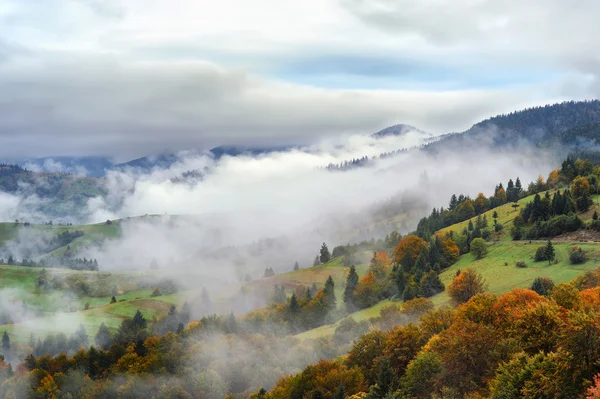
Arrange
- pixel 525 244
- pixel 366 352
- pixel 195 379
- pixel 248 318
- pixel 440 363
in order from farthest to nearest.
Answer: pixel 248 318 → pixel 525 244 → pixel 195 379 → pixel 366 352 → pixel 440 363

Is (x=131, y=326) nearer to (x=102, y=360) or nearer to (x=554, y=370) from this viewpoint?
(x=102, y=360)

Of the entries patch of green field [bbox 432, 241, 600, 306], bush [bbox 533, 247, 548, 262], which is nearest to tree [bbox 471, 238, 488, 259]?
patch of green field [bbox 432, 241, 600, 306]

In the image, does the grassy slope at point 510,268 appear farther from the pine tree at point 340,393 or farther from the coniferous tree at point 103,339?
the coniferous tree at point 103,339

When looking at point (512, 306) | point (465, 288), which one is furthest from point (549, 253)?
point (512, 306)

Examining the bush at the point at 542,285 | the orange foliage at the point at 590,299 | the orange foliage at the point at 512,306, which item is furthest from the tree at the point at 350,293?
the orange foliage at the point at 590,299

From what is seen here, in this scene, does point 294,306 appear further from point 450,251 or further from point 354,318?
point 450,251

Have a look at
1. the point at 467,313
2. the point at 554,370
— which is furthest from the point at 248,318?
the point at 554,370
